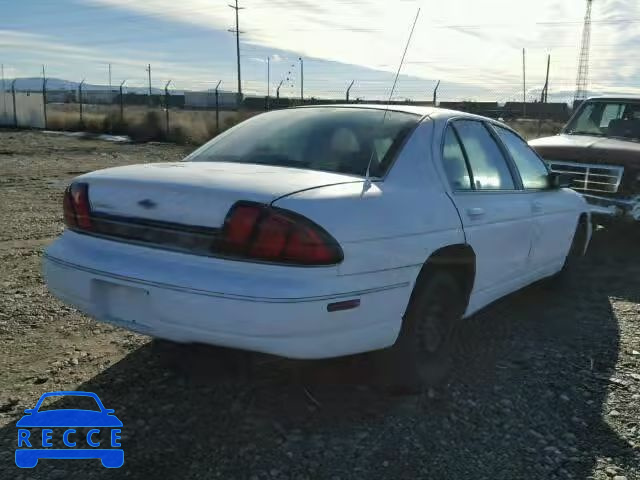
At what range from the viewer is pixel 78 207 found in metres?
3.41

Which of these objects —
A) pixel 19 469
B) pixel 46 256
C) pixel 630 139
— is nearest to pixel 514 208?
pixel 46 256

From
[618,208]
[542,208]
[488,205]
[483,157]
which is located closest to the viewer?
[488,205]

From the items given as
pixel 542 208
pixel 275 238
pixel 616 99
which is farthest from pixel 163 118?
pixel 275 238

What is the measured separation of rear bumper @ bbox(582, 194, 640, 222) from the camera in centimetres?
768

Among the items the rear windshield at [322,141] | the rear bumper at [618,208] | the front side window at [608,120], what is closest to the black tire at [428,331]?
the rear windshield at [322,141]

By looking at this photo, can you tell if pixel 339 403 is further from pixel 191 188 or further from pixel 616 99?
pixel 616 99

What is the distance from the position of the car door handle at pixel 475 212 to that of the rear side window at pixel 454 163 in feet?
0.47

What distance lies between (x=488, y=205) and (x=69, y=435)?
8.96 feet

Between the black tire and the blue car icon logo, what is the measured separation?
1.48 metres

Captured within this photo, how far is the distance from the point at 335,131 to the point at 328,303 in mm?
1314

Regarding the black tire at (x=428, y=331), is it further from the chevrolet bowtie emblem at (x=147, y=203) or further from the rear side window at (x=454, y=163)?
the chevrolet bowtie emblem at (x=147, y=203)

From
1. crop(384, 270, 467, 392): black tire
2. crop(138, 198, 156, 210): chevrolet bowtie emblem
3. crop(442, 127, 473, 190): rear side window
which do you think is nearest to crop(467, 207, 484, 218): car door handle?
crop(442, 127, 473, 190): rear side window

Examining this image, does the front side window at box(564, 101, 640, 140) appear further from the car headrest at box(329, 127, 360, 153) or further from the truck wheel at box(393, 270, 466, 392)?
the car headrest at box(329, 127, 360, 153)

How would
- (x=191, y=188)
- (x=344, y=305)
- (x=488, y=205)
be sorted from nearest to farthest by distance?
(x=344, y=305) → (x=191, y=188) → (x=488, y=205)
